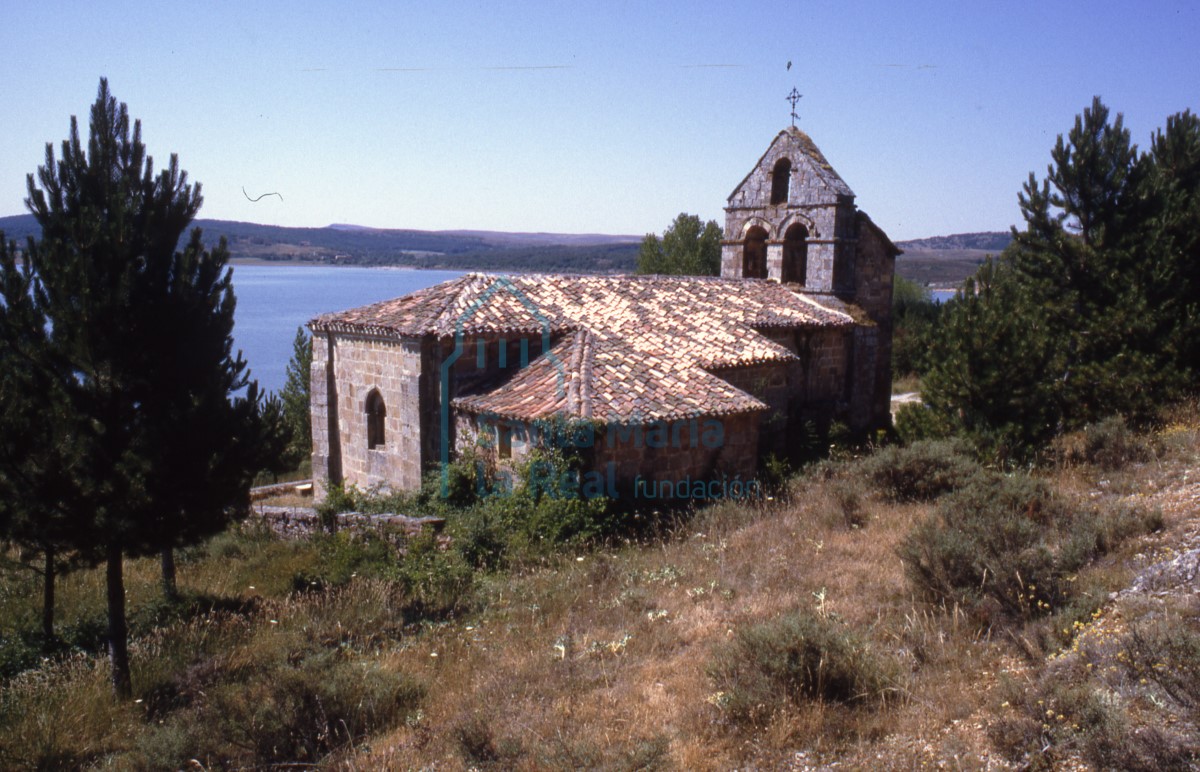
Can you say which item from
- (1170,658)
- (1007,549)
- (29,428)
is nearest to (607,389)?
(1007,549)

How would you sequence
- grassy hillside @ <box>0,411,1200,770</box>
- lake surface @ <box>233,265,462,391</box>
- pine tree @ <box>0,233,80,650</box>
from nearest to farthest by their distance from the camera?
1. grassy hillside @ <box>0,411,1200,770</box>
2. pine tree @ <box>0,233,80,650</box>
3. lake surface @ <box>233,265,462,391</box>

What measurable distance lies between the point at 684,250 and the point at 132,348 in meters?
34.1

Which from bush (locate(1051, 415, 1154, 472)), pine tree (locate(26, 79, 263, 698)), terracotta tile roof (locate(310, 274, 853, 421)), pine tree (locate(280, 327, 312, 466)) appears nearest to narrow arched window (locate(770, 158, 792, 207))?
terracotta tile roof (locate(310, 274, 853, 421))

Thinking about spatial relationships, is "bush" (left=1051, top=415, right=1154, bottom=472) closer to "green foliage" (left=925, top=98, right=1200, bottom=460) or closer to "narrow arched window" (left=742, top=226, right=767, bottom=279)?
"green foliage" (left=925, top=98, right=1200, bottom=460)

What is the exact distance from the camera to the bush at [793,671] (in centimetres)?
527

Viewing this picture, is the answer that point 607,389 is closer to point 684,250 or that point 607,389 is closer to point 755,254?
point 755,254

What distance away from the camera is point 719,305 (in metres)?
16.2

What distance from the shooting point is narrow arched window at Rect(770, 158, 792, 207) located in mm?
18047

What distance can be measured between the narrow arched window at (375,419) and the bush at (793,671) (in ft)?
31.9

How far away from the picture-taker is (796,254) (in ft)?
62.2

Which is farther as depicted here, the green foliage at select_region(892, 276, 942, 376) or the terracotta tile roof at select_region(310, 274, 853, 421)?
the green foliage at select_region(892, 276, 942, 376)

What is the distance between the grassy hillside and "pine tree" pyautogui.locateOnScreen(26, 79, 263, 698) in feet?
4.21

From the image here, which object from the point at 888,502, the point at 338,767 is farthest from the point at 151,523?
the point at 888,502

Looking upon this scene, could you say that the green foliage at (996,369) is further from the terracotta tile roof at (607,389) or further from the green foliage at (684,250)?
the green foliage at (684,250)
